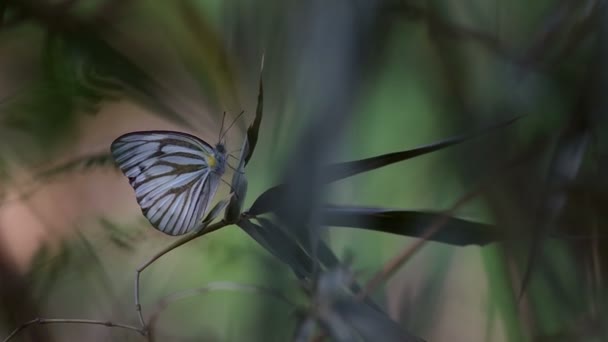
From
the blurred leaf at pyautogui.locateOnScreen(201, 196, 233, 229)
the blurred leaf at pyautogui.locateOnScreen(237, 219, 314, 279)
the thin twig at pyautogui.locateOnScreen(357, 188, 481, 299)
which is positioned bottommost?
the thin twig at pyautogui.locateOnScreen(357, 188, 481, 299)

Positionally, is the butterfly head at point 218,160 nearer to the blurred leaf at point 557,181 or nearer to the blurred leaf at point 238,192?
the blurred leaf at point 238,192

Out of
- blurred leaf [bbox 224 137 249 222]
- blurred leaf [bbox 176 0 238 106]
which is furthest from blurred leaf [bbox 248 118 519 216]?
blurred leaf [bbox 176 0 238 106]


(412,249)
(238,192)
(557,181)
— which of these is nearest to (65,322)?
(238,192)

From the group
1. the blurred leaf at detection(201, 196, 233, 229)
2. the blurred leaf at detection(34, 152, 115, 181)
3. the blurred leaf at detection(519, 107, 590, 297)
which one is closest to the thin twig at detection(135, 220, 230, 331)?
the blurred leaf at detection(201, 196, 233, 229)

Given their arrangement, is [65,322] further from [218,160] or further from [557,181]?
[557,181]

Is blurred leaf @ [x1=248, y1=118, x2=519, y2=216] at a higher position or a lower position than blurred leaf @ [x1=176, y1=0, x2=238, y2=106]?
lower

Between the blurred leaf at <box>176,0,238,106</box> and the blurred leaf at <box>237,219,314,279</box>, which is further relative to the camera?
the blurred leaf at <box>176,0,238,106</box>

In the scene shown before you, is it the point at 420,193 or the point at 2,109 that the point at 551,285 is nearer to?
the point at 420,193

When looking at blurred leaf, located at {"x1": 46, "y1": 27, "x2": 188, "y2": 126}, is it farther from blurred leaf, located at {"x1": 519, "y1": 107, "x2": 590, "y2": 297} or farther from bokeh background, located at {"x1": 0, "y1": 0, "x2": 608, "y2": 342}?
blurred leaf, located at {"x1": 519, "y1": 107, "x2": 590, "y2": 297}

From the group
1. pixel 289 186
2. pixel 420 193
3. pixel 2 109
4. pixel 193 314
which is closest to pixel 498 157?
pixel 420 193
